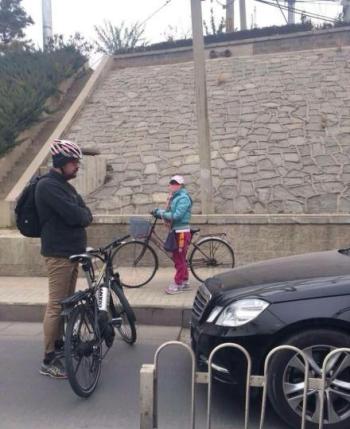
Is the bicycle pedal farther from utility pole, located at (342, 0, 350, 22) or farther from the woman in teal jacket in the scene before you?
utility pole, located at (342, 0, 350, 22)

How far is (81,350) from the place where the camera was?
397 centimetres

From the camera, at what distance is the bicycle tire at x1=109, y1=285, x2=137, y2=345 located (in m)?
4.84

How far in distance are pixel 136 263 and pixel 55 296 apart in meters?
3.23

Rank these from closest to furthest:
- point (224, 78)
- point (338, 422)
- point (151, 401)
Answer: point (151, 401)
point (338, 422)
point (224, 78)

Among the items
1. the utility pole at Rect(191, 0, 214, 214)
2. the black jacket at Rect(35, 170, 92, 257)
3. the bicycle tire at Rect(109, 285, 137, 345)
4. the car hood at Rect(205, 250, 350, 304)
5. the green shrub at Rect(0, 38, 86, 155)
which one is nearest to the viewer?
the car hood at Rect(205, 250, 350, 304)

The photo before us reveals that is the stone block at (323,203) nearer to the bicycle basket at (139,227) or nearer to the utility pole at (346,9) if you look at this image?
the bicycle basket at (139,227)

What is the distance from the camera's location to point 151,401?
8.86 ft

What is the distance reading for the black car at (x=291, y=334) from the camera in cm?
326

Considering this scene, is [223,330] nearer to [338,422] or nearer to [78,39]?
[338,422]

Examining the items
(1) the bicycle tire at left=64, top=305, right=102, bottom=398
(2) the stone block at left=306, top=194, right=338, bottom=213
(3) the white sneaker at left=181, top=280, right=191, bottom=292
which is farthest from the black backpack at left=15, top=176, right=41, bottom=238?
(2) the stone block at left=306, top=194, right=338, bottom=213

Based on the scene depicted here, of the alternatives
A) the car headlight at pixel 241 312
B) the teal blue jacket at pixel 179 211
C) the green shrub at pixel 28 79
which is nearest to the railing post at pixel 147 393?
the car headlight at pixel 241 312

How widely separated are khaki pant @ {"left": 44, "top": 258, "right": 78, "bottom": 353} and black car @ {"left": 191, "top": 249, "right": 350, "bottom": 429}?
131 centimetres

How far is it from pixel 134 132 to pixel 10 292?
690 cm

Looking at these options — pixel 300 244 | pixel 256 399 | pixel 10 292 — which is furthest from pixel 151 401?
pixel 300 244
